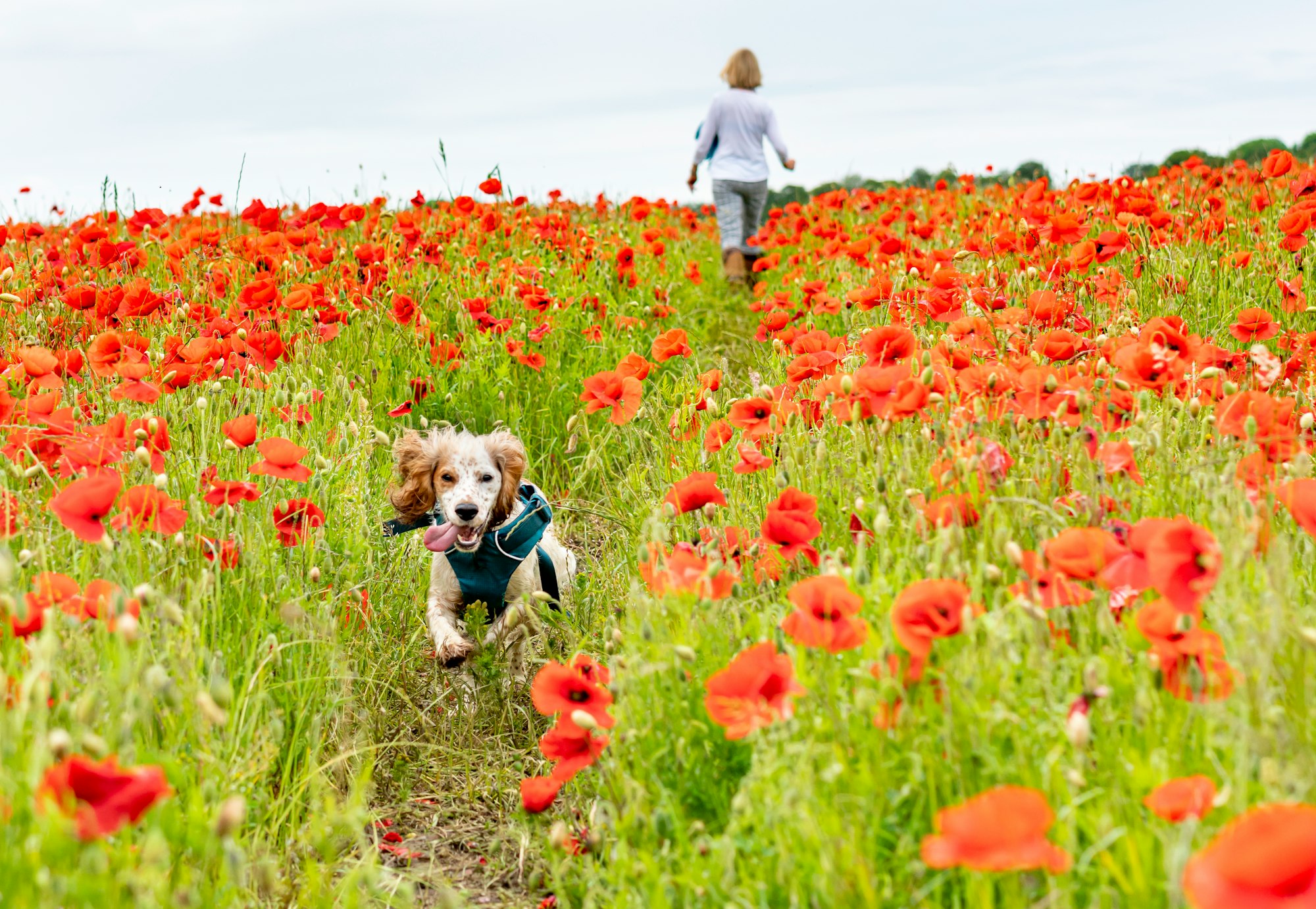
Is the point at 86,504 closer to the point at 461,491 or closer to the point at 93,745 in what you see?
the point at 93,745

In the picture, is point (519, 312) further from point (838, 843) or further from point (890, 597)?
point (838, 843)

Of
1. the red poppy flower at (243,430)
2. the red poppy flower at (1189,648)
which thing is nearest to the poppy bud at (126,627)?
the red poppy flower at (243,430)

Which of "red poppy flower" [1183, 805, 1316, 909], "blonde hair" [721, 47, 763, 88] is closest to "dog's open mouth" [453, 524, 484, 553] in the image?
"red poppy flower" [1183, 805, 1316, 909]

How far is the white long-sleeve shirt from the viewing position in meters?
11.6

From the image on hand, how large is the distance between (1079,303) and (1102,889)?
404 cm

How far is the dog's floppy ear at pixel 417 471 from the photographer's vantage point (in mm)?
4383

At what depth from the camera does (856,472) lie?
3377 millimetres

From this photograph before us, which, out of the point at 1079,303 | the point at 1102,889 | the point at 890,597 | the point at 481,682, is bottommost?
the point at 481,682

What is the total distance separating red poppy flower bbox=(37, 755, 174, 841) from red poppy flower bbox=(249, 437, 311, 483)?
1401 mm

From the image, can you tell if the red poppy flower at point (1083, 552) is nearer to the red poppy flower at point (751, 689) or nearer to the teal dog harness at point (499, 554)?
the red poppy flower at point (751, 689)

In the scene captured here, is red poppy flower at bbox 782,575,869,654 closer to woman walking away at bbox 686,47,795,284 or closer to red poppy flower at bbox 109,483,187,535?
red poppy flower at bbox 109,483,187,535

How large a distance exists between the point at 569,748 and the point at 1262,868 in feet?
5.16

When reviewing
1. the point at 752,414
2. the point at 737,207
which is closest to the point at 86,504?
the point at 752,414

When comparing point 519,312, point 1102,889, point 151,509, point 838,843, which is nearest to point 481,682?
point 151,509
